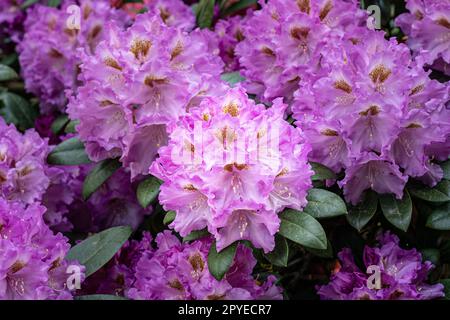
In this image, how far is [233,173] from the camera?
126cm

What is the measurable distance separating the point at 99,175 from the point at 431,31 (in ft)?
2.51

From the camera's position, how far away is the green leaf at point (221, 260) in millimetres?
1308

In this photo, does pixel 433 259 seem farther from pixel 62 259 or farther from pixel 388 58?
pixel 62 259

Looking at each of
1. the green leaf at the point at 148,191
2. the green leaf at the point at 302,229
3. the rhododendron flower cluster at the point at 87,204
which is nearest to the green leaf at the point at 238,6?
the rhododendron flower cluster at the point at 87,204

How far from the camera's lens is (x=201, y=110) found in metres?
1.35

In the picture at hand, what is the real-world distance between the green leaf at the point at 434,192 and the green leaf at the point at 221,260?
400 millimetres

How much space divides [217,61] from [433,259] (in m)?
0.62

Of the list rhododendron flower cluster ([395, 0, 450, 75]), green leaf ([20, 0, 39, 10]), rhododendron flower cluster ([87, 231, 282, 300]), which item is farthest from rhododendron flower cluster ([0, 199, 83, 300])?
green leaf ([20, 0, 39, 10])

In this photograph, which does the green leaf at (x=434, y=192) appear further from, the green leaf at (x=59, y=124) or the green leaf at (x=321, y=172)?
the green leaf at (x=59, y=124)

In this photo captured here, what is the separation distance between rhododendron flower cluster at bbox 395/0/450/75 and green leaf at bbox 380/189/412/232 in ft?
0.96

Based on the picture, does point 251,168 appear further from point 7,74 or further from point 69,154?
point 7,74

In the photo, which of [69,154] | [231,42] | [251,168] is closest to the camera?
[251,168]

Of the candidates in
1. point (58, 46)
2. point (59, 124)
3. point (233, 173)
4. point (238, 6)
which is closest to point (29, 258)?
point (233, 173)
